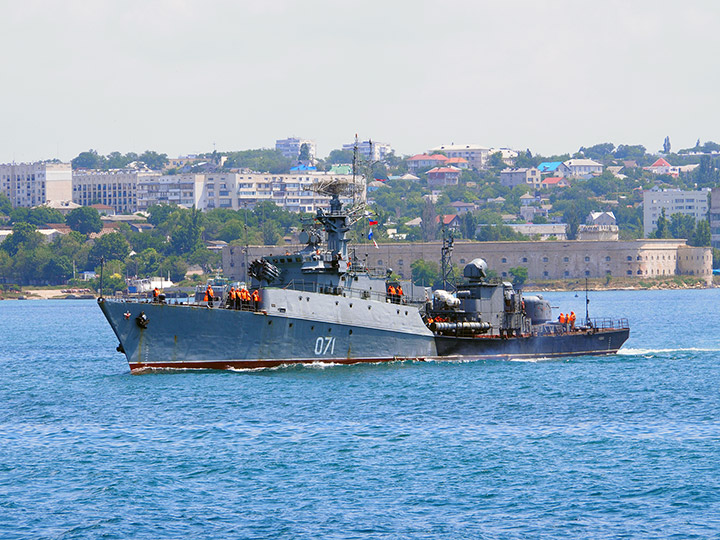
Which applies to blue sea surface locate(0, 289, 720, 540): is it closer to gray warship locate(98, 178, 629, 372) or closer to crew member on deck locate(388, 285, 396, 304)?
gray warship locate(98, 178, 629, 372)

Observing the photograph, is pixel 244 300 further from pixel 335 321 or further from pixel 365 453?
pixel 365 453

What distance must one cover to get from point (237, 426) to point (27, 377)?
19.7 m

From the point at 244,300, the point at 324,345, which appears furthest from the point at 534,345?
the point at 244,300

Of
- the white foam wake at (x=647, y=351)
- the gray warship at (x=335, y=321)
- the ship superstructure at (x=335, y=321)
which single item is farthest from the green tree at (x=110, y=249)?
the gray warship at (x=335, y=321)

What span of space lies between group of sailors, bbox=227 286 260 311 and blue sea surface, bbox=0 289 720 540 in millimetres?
1343

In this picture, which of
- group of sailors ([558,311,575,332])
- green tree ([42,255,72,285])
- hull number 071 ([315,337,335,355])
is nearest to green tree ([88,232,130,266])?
green tree ([42,255,72,285])

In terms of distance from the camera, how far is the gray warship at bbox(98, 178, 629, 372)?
160 ft

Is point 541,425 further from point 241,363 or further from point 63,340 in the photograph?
point 63,340

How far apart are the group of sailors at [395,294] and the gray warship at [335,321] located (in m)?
0.08

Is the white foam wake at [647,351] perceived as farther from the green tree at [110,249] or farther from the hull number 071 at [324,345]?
the green tree at [110,249]

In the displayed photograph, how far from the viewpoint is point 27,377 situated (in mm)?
55094

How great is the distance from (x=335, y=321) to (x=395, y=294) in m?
4.82

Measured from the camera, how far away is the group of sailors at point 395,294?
54.8m

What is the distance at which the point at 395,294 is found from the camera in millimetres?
55000
